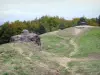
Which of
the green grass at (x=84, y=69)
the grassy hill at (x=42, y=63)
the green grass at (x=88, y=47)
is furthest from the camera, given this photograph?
the green grass at (x=88, y=47)

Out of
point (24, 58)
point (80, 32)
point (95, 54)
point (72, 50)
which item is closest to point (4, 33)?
point (80, 32)

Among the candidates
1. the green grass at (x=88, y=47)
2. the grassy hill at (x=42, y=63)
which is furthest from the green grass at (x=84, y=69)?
the green grass at (x=88, y=47)

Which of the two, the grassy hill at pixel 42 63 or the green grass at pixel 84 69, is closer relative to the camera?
the grassy hill at pixel 42 63

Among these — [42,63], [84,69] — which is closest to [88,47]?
[84,69]

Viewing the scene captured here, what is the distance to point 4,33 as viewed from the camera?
6744 cm

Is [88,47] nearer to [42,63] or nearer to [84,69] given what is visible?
[84,69]

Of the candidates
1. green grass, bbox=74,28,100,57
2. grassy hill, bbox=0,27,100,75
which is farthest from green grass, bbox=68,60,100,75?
green grass, bbox=74,28,100,57

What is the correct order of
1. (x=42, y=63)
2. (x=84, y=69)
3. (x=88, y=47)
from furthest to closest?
(x=88, y=47) → (x=42, y=63) → (x=84, y=69)

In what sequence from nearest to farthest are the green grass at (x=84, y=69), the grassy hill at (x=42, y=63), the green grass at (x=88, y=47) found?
1. the grassy hill at (x=42, y=63)
2. the green grass at (x=84, y=69)
3. the green grass at (x=88, y=47)

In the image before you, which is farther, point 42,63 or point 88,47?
point 88,47

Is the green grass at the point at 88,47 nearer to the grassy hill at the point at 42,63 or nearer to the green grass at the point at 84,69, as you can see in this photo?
the grassy hill at the point at 42,63

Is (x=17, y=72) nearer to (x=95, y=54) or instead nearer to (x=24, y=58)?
(x=24, y=58)

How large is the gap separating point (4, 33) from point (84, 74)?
50.9 metres

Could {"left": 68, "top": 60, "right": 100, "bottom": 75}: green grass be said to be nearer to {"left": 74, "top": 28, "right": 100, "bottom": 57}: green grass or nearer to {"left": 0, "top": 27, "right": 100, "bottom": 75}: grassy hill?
{"left": 0, "top": 27, "right": 100, "bottom": 75}: grassy hill
